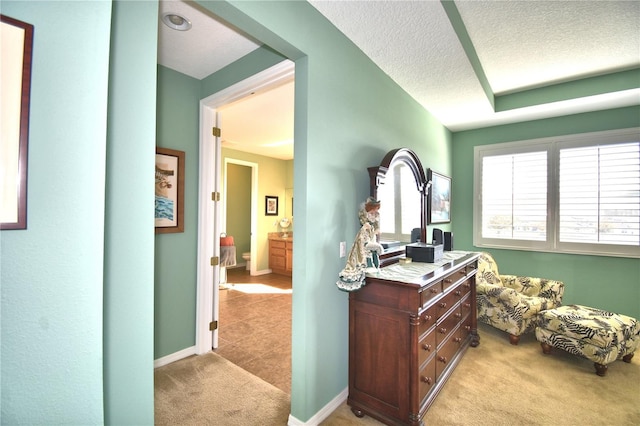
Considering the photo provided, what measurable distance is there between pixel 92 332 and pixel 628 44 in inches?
172

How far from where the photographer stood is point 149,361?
1142mm

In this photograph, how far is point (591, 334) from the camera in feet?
8.29

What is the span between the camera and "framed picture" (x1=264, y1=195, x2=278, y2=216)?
6.70 metres

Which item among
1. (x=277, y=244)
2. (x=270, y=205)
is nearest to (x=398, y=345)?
(x=277, y=244)

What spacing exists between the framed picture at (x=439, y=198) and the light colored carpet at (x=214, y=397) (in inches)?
105

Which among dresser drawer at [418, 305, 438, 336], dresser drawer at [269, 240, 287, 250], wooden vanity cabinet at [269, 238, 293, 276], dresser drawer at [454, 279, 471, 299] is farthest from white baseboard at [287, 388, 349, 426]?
dresser drawer at [269, 240, 287, 250]

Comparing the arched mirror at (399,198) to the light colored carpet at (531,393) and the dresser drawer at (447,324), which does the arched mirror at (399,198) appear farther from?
the light colored carpet at (531,393)

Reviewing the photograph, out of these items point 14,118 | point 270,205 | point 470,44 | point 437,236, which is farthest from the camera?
point 270,205

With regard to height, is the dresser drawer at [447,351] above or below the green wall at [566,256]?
below

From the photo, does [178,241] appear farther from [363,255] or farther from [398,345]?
[398,345]

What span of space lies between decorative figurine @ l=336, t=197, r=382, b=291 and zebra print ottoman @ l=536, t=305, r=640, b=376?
2.12 meters

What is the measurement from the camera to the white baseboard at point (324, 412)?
1.85 meters

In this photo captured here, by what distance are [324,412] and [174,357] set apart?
1.60 meters

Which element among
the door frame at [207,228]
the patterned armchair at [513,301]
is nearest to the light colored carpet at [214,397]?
the door frame at [207,228]
